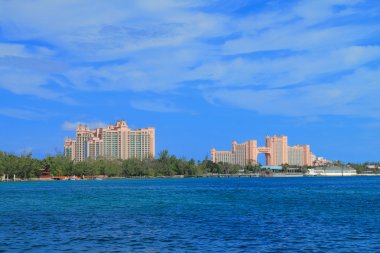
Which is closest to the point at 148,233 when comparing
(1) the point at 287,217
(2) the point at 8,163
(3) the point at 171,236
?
(3) the point at 171,236

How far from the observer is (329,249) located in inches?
829

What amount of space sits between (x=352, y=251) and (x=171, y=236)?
7.89 metres

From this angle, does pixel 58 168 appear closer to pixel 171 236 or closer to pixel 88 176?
pixel 88 176

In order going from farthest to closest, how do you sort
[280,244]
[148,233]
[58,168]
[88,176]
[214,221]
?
[88,176]
[58,168]
[214,221]
[148,233]
[280,244]

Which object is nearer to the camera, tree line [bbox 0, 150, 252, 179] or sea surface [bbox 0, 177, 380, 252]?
sea surface [bbox 0, 177, 380, 252]

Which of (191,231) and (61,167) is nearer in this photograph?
(191,231)

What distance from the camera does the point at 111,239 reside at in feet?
77.4

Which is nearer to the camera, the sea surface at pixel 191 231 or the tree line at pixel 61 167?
the sea surface at pixel 191 231

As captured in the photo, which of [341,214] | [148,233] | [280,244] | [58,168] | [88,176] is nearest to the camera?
[280,244]

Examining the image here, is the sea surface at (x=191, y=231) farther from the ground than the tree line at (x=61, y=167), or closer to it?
closer to it

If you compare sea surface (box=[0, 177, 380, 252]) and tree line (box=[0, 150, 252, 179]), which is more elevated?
tree line (box=[0, 150, 252, 179])

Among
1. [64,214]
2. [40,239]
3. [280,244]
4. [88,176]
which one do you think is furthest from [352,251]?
[88,176]

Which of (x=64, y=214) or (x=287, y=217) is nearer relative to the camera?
(x=287, y=217)

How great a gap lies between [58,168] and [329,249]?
152 m
